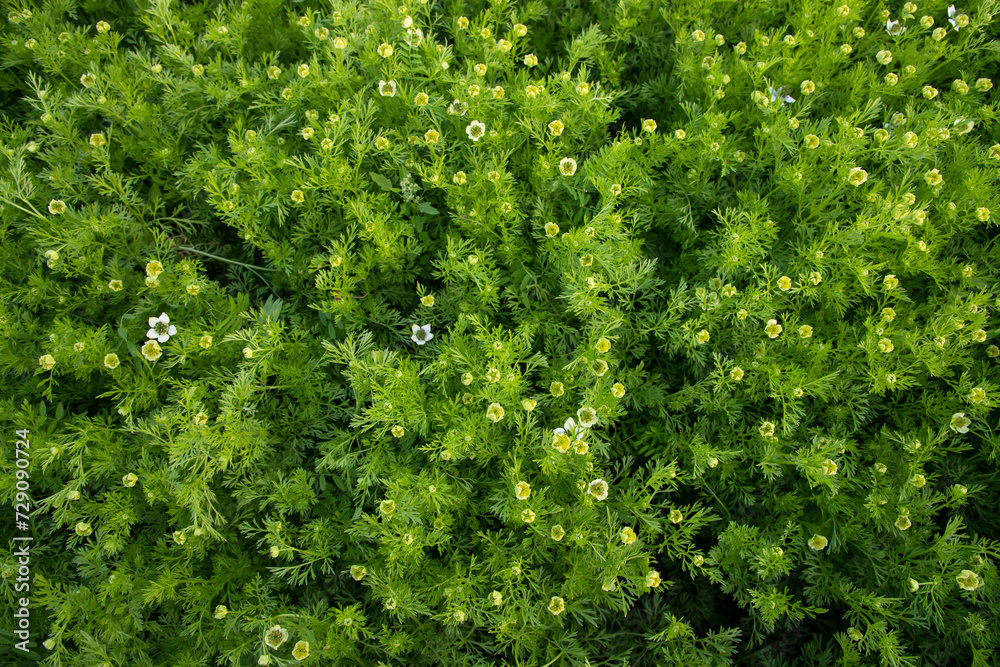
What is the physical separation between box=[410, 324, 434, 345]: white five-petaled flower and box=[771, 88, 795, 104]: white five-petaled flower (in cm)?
199

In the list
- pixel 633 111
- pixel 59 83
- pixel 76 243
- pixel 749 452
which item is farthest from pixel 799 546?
pixel 59 83

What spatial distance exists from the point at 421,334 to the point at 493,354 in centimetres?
41

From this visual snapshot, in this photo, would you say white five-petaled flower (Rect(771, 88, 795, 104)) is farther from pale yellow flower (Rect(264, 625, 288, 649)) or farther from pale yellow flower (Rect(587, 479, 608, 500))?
pale yellow flower (Rect(264, 625, 288, 649))

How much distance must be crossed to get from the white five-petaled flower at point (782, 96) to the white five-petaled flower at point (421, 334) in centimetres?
199

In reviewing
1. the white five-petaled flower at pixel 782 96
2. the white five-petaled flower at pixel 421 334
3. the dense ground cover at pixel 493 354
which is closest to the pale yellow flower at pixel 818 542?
the dense ground cover at pixel 493 354

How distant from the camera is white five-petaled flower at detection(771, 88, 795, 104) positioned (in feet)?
9.48

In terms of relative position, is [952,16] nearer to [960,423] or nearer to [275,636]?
[960,423]

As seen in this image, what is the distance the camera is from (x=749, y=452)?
2775 mm

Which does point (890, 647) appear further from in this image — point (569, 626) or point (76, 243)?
point (76, 243)

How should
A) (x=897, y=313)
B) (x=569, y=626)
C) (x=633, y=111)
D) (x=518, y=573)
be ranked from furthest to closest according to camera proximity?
(x=633, y=111)
(x=897, y=313)
(x=569, y=626)
(x=518, y=573)

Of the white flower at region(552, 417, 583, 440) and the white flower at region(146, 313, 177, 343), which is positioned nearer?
the white flower at region(552, 417, 583, 440)

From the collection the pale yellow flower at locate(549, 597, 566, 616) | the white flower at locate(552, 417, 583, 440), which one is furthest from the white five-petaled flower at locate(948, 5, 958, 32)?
the pale yellow flower at locate(549, 597, 566, 616)

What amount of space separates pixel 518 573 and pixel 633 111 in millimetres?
2579

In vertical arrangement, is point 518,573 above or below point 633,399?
below
